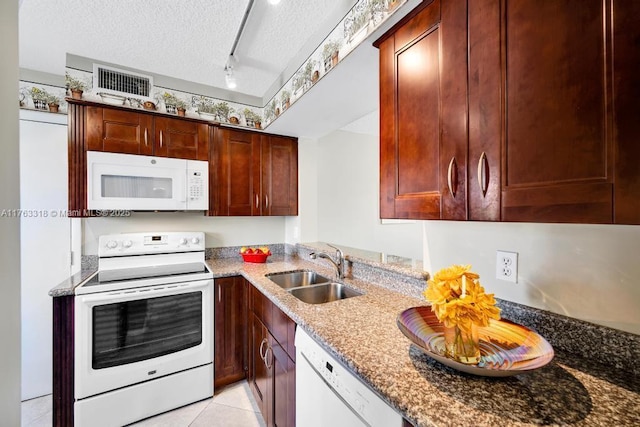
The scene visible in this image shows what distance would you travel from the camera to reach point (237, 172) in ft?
8.27

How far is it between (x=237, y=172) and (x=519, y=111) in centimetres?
223

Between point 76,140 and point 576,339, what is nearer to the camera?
point 576,339

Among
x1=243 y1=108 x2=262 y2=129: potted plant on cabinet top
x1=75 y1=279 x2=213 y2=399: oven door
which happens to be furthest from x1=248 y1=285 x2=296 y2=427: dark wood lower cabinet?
x1=243 y1=108 x2=262 y2=129: potted plant on cabinet top

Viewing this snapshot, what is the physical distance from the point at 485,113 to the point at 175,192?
2201 mm

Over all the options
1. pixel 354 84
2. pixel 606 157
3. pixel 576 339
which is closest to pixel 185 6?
pixel 354 84

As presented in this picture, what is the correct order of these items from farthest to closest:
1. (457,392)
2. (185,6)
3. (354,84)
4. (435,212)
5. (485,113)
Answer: (354,84)
(185,6)
(435,212)
(485,113)
(457,392)

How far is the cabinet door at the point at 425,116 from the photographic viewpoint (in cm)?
93

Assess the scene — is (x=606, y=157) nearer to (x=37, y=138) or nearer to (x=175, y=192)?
(x=175, y=192)

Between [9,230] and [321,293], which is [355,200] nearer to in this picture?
[321,293]

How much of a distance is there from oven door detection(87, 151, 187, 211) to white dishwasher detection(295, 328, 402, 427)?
1631 millimetres

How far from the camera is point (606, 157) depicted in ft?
1.96

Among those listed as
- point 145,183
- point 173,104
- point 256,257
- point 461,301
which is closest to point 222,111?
point 173,104

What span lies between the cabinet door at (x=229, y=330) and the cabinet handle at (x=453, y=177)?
1749 millimetres

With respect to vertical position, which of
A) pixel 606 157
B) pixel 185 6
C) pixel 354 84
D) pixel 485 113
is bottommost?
pixel 606 157
